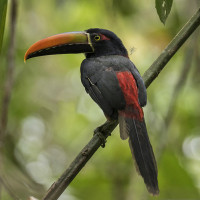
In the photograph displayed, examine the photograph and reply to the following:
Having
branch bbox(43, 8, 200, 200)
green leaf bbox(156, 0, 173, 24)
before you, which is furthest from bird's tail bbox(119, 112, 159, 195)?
green leaf bbox(156, 0, 173, 24)

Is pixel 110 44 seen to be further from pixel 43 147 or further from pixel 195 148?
pixel 43 147

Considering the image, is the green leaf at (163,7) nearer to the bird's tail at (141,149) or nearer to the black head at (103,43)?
the bird's tail at (141,149)

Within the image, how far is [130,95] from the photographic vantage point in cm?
337

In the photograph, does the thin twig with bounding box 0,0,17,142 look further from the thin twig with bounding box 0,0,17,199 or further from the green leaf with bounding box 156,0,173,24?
the green leaf with bounding box 156,0,173,24

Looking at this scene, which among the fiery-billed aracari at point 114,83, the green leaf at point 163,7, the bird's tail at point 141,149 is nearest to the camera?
the green leaf at point 163,7

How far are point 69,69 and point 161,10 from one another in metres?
4.45

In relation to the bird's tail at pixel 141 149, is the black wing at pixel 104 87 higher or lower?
higher

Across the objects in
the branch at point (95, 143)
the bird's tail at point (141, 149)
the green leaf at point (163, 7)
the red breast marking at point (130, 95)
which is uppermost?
the green leaf at point (163, 7)

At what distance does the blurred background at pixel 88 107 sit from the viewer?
14.8ft

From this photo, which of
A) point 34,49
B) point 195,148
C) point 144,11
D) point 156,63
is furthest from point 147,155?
point 144,11

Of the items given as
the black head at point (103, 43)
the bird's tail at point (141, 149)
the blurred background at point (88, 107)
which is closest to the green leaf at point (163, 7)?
the bird's tail at point (141, 149)

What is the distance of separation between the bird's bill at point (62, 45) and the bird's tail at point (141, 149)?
972 millimetres

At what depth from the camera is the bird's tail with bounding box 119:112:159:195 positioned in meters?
2.83

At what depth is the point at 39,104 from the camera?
250 inches
